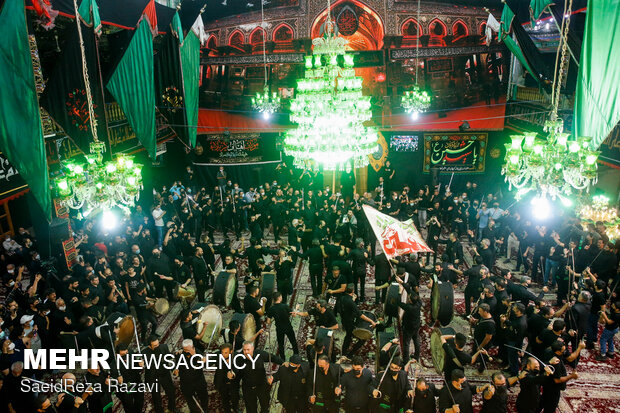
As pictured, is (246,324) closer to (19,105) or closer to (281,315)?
(281,315)

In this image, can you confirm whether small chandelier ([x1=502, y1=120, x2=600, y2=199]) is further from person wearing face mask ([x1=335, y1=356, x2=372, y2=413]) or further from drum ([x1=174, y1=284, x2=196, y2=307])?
drum ([x1=174, y1=284, x2=196, y2=307])

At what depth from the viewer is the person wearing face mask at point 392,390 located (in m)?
5.11

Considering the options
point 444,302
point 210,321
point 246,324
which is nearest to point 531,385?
point 444,302

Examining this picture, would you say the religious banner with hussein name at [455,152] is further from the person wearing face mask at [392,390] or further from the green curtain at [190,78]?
the person wearing face mask at [392,390]

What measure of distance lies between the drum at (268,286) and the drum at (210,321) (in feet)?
3.31

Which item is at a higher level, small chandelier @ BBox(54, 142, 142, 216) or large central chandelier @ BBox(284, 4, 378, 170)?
large central chandelier @ BBox(284, 4, 378, 170)

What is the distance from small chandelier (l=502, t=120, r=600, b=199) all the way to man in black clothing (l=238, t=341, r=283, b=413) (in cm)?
477

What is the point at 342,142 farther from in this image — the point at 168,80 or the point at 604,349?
the point at 604,349

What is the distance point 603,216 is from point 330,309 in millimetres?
7337

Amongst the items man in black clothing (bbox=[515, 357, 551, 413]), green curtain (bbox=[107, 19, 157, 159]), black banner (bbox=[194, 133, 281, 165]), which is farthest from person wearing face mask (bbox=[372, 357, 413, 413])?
black banner (bbox=[194, 133, 281, 165])

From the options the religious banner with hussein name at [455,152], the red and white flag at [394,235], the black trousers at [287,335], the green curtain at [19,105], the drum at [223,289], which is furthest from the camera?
the religious banner with hussein name at [455,152]

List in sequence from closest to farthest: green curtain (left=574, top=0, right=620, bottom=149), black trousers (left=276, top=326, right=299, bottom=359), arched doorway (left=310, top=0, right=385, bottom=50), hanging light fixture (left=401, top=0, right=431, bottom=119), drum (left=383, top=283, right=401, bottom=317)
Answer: green curtain (left=574, top=0, right=620, bottom=149) → black trousers (left=276, top=326, right=299, bottom=359) → drum (left=383, top=283, right=401, bottom=317) → hanging light fixture (left=401, top=0, right=431, bottom=119) → arched doorway (left=310, top=0, right=385, bottom=50)

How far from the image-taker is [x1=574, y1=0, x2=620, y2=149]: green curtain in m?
5.13

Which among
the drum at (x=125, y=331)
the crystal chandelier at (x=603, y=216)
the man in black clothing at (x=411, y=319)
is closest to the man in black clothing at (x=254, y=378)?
the man in black clothing at (x=411, y=319)
